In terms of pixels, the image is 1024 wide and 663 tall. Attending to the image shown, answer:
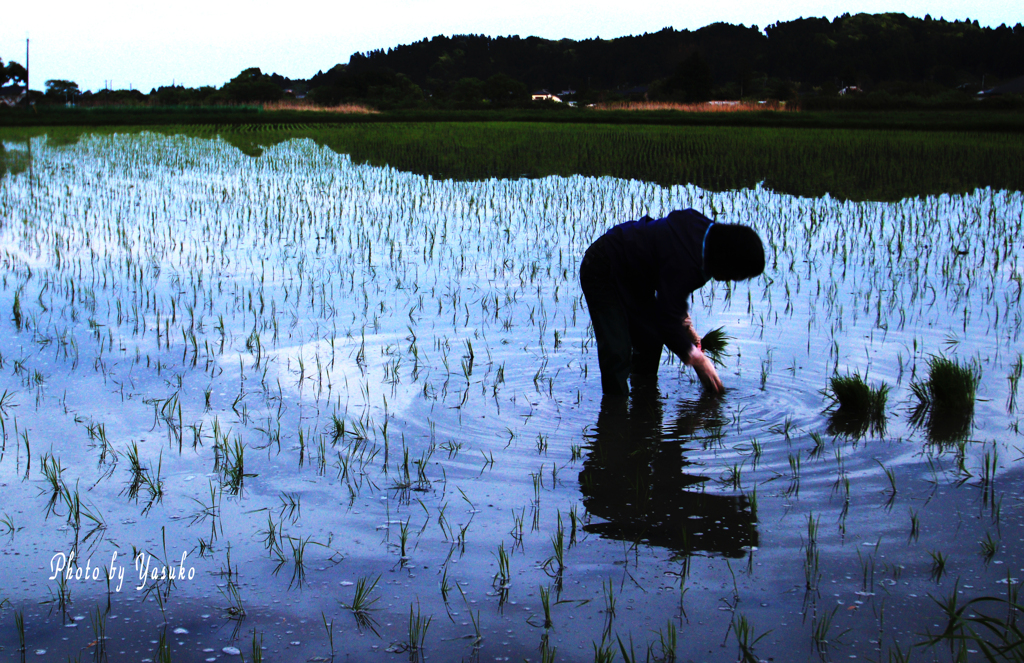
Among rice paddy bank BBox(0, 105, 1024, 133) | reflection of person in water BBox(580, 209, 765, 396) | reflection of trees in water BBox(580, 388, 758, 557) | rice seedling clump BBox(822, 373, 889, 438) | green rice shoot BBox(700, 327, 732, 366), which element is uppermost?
rice paddy bank BBox(0, 105, 1024, 133)

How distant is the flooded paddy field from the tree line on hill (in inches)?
1112

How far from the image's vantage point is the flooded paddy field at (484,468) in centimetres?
209

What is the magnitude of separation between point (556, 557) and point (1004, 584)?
118 cm

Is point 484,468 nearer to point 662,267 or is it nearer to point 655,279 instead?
point 662,267

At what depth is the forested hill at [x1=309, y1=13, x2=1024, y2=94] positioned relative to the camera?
64.3 m

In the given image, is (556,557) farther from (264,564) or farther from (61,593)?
(61,593)

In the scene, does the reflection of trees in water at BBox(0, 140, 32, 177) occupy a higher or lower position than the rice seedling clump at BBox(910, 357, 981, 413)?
higher

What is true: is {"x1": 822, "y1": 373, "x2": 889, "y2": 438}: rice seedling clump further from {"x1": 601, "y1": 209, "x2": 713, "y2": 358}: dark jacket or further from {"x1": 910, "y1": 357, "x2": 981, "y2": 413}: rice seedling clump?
{"x1": 601, "y1": 209, "x2": 713, "y2": 358}: dark jacket

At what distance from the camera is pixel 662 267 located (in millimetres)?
3297

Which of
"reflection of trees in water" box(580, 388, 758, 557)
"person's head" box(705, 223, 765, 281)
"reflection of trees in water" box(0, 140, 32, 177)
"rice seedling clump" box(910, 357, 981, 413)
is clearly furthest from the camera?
"reflection of trees in water" box(0, 140, 32, 177)

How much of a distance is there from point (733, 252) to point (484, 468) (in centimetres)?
118

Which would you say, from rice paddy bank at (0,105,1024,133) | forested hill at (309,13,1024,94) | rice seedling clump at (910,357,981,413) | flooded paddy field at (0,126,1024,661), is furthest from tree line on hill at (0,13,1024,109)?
rice seedling clump at (910,357,981,413)

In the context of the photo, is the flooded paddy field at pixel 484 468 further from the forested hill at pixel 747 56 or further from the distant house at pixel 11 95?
the forested hill at pixel 747 56

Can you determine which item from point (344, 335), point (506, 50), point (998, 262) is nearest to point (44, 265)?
point (344, 335)
